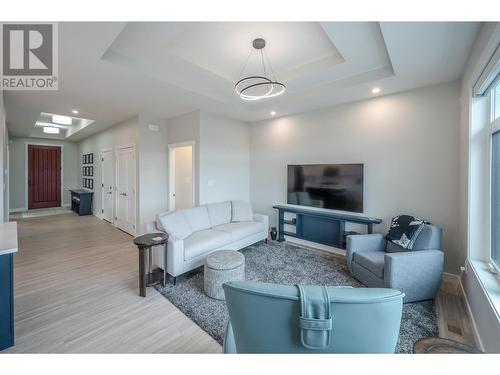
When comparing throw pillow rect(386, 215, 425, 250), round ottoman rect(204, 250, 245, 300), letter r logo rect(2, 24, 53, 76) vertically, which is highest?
letter r logo rect(2, 24, 53, 76)

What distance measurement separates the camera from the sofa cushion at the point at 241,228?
358 centimetres

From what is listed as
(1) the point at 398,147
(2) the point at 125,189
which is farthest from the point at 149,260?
(1) the point at 398,147

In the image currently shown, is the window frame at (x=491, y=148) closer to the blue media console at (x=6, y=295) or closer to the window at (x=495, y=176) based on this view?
the window at (x=495, y=176)

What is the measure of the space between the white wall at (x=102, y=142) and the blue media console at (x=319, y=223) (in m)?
3.09

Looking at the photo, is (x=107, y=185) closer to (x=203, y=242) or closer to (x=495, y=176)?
(x=203, y=242)

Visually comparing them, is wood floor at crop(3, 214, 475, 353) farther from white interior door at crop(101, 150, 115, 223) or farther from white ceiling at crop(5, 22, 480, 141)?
white ceiling at crop(5, 22, 480, 141)

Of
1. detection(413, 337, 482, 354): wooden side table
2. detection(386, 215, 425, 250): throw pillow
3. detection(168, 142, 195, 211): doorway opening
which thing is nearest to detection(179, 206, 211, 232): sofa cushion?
detection(168, 142, 195, 211): doorway opening

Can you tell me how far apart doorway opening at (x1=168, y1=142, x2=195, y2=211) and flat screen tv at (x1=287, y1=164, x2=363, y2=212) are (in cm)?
233

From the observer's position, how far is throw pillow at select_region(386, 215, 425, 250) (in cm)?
259

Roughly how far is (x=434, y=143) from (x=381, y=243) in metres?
1.51

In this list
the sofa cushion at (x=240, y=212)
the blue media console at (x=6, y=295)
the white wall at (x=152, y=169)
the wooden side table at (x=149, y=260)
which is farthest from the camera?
the white wall at (x=152, y=169)

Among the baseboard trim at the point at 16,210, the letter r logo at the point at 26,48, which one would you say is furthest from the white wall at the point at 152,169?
the baseboard trim at the point at 16,210

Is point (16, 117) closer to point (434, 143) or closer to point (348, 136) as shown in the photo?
point (348, 136)
